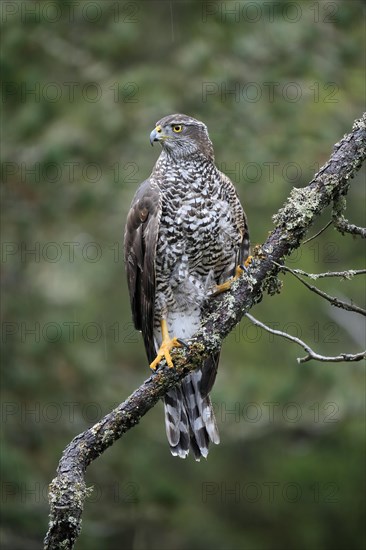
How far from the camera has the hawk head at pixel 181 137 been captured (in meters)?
5.64

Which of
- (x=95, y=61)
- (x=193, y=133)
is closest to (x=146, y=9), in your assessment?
(x=95, y=61)

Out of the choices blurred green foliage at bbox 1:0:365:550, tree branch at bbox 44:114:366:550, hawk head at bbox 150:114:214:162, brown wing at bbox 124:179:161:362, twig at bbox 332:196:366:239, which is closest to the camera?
tree branch at bbox 44:114:366:550

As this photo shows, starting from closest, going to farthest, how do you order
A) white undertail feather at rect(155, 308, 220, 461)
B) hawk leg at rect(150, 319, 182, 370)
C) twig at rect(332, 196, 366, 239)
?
1. twig at rect(332, 196, 366, 239)
2. hawk leg at rect(150, 319, 182, 370)
3. white undertail feather at rect(155, 308, 220, 461)

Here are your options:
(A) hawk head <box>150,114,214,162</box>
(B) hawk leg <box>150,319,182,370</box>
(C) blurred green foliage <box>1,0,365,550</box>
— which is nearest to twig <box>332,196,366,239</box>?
(B) hawk leg <box>150,319,182,370</box>

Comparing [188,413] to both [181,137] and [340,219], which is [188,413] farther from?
[340,219]

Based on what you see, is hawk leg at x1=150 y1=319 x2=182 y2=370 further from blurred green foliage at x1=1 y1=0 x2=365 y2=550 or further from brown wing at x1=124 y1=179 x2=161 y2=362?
blurred green foliage at x1=1 y1=0 x2=365 y2=550

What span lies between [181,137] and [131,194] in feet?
8.09

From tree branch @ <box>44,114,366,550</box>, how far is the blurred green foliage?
2.88 meters

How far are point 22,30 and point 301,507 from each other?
5180 mm

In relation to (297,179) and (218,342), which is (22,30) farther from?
(218,342)

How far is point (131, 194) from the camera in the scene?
319 inches

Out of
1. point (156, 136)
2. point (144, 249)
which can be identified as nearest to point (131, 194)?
point (156, 136)

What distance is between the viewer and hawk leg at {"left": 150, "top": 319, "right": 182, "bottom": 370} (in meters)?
4.54

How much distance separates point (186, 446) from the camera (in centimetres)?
554
